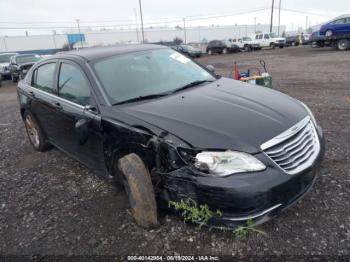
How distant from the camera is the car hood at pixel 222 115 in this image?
8.04 ft

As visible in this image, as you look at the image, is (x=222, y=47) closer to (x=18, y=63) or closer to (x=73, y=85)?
(x=18, y=63)

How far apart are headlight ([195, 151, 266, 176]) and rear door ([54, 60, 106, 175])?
133cm

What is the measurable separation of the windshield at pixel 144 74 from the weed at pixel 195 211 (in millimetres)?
1261

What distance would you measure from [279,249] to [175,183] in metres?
0.98

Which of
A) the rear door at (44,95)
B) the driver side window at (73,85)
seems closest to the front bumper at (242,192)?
the driver side window at (73,85)

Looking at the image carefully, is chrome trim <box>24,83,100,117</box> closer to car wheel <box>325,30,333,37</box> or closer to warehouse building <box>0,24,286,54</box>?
car wheel <box>325,30,333,37</box>

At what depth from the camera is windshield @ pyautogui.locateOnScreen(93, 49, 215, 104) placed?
10.8 ft

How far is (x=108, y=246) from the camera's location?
2.71 meters

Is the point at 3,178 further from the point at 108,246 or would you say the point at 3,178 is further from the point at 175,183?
the point at 175,183

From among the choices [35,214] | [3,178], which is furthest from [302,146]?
[3,178]

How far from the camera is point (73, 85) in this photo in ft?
12.1

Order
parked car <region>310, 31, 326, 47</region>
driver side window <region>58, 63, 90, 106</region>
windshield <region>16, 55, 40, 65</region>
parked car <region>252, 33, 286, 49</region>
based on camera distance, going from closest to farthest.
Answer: driver side window <region>58, 63, 90, 106</region>, windshield <region>16, 55, 40, 65</region>, parked car <region>310, 31, 326, 47</region>, parked car <region>252, 33, 286, 49</region>

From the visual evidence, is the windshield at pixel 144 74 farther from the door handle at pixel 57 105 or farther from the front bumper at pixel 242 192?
the front bumper at pixel 242 192

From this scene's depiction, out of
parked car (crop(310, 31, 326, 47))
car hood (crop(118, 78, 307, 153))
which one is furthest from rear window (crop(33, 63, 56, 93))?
parked car (crop(310, 31, 326, 47))
